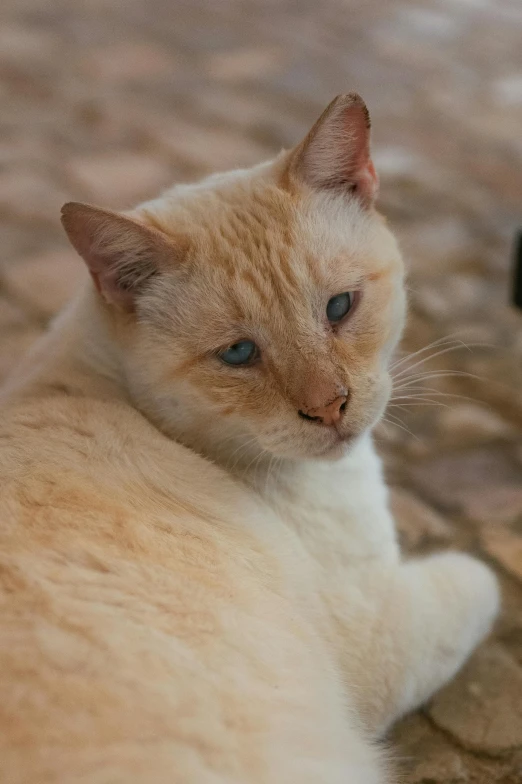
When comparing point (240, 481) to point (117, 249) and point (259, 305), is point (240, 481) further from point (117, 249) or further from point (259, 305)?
point (117, 249)

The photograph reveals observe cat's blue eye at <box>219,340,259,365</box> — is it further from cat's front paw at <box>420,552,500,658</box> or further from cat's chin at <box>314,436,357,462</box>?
cat's front paw at <box>420,552,500,658</box>

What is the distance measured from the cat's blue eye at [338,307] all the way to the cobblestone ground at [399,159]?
1.83ft

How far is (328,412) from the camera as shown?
169cm

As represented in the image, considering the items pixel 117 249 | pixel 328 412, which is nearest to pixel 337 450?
pixel 328 412

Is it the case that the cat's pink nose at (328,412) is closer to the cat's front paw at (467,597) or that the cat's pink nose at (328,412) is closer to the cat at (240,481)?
the cat at (240,481)

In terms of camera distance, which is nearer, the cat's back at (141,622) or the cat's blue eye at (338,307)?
the cat's back at (141,622)

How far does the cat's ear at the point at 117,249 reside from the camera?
1644 mm

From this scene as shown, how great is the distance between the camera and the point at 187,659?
4.49 feet

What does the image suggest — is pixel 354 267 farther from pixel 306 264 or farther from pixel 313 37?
pixel 313 37

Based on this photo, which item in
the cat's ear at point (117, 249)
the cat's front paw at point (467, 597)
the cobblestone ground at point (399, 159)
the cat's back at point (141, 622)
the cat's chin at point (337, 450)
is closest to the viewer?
the cat's back at point (141, 622)

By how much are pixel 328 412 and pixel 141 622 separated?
566mm

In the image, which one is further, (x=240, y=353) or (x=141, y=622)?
(x=240, y=353)

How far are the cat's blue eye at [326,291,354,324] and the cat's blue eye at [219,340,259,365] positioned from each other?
175mm

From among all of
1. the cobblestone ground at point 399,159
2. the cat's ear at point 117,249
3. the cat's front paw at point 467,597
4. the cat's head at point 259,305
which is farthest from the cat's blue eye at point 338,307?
the cat's front paw at point 467,597
